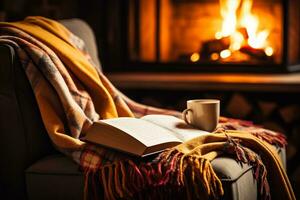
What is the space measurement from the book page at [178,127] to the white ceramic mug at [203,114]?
3 cm

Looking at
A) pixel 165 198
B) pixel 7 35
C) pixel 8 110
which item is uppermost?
pixel 7 35

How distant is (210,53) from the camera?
119 inches

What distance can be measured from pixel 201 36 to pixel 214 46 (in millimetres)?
104

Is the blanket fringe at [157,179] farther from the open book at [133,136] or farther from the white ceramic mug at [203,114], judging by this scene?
the white ceramic mug at [203,114]

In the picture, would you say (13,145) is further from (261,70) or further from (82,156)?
(261,70)

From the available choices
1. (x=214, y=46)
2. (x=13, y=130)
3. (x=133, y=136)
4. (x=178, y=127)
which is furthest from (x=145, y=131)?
(x=214, y=46)

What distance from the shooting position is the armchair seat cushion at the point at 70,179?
1586 mm

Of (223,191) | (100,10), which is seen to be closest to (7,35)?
(223,191)

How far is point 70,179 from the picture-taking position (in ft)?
5.44

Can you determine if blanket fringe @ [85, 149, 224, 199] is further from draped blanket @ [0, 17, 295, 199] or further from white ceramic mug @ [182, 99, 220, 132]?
A: white ceramic mug @ [182, 99, 220, 132]

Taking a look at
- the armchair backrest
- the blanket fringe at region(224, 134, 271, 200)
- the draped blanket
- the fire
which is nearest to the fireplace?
the fire

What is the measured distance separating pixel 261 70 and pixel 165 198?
4.81 feet

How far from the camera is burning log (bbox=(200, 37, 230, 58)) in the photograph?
9.78 ft

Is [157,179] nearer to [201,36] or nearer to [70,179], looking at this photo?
[70,179]
